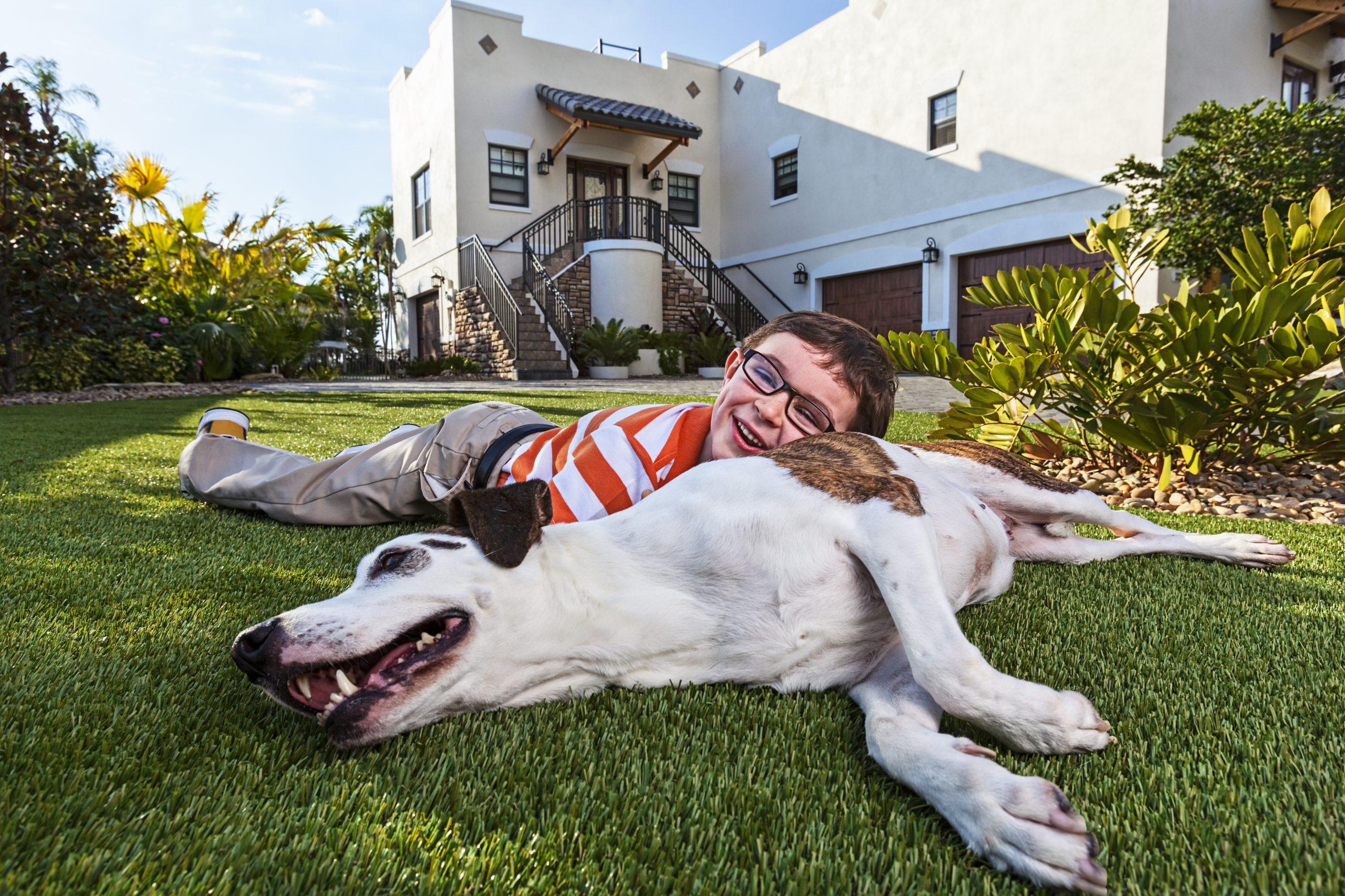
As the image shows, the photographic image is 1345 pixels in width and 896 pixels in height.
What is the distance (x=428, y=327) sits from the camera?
21.0 meters

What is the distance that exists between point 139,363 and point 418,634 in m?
14.4

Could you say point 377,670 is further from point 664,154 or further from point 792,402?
point 664,154

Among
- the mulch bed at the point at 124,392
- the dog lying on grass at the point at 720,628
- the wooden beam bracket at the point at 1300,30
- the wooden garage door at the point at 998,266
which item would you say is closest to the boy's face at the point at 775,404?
the dog lying on grass at the point at 720,628

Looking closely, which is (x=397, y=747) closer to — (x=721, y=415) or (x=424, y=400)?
(x=721, y=415)

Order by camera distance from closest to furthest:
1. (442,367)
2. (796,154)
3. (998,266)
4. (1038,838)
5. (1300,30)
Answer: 1. (1038,838)
2. (1300,30)
3. (998,266)
4. (442,367)
5. (796,154)

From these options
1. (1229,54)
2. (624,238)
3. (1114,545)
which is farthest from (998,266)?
(1114,545)

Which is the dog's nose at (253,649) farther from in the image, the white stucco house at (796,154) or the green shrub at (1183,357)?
the white stucco house at (796,154)

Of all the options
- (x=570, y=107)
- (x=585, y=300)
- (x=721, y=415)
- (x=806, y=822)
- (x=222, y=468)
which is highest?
(x=570, y=107)

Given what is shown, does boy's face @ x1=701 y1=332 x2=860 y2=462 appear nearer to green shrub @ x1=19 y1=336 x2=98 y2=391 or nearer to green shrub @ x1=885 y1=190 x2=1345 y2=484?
green shrub @ x1=885 y1=190 x2=1345 y2=484

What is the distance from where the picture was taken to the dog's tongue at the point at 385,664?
132cm

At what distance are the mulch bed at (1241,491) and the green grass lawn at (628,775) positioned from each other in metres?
1.79

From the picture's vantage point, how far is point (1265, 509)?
363 cm

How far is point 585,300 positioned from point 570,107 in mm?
4401

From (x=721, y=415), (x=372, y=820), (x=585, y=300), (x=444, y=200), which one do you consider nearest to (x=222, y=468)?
(x=721, y=415)
